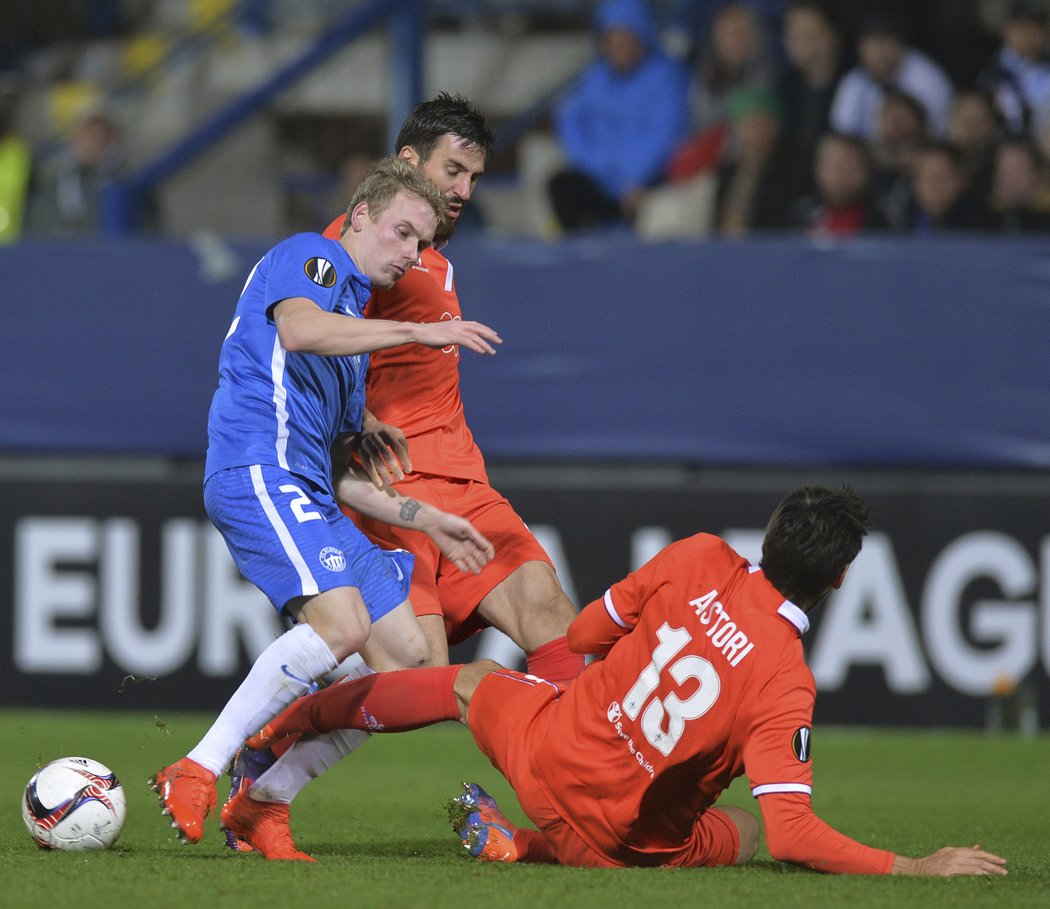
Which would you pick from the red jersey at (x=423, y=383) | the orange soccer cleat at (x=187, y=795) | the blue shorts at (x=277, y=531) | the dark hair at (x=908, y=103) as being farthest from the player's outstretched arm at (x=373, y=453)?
the dark hair at (x=908, y=103)

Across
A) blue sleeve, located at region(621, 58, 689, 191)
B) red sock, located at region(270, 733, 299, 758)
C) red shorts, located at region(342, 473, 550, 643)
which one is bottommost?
red sock, located at region(270, 733, 299, 758)

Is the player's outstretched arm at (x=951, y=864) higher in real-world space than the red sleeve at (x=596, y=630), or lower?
lower

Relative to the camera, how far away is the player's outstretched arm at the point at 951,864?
13.8 feet

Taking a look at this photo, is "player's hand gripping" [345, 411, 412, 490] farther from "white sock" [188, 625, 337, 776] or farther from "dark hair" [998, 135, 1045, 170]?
"dark hair" [998, 135, 1045, 170]

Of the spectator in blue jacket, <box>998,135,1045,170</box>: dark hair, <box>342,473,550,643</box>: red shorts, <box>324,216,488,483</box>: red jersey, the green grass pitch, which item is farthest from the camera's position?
the spectator in blue jacket

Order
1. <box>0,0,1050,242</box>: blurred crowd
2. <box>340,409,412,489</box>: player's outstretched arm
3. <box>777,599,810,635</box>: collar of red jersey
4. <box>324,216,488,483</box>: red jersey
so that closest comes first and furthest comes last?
<box>777,599,810,635</box>: collar of red jersey → <box>340,409,412,489</box>: player's outstretched arm → <box>324,216,488,483</box>: red jersey → <box>0,0,1050,242</box>: blurred crowd

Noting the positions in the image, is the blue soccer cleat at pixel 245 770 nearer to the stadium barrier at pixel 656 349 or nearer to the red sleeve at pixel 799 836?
the red sleeve at pixel 799 836

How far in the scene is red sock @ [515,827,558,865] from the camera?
470 cm

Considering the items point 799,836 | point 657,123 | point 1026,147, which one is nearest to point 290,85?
point 657,123

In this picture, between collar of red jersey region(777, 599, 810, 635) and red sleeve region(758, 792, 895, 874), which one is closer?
red sleeve region(758, 792, 895, 874)

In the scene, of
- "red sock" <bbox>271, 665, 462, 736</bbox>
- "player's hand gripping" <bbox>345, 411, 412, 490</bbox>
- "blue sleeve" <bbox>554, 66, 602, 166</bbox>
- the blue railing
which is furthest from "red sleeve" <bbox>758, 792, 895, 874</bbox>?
"blue sleeve" <bbox>554, 66, 602, 166</bbox>

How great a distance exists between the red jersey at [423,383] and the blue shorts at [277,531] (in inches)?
30.4

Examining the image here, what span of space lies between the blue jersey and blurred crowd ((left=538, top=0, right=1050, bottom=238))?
5.07m

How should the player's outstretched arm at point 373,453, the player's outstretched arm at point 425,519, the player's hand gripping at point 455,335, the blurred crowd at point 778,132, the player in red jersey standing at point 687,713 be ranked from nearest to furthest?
the player in red jersey standing at point 687,713 → the player's hand gripping at point 455,335 → the player's outstretched arm at point 425,519 → the player's outstretched arm at point 373,453 → the blurred crowd at point 778,132
